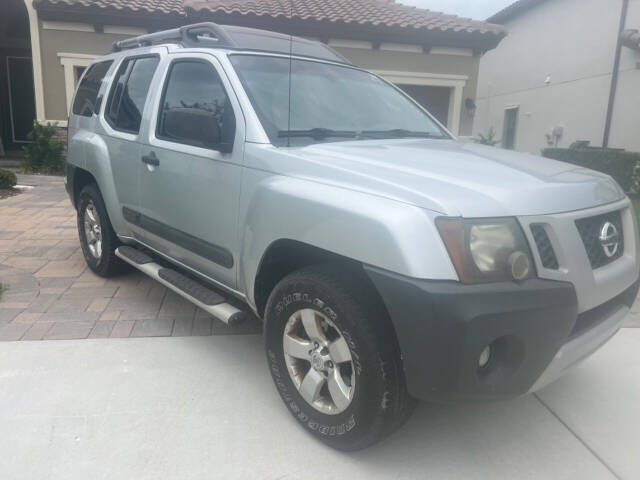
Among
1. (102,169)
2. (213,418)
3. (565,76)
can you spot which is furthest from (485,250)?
(565,76)

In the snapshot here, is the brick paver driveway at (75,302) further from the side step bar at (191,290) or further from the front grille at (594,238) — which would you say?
the front grille at (594,238)

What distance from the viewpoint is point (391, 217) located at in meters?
2.10

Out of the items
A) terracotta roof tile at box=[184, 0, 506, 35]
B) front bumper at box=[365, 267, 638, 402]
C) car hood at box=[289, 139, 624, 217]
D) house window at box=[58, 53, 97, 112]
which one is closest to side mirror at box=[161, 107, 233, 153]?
car hood at box=[289, 139, 624, 217]

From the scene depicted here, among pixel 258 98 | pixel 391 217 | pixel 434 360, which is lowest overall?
pixel 434 360

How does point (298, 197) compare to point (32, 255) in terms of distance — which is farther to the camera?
point (32, 255)

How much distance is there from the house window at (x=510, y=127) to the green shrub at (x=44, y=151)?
47.9 feet

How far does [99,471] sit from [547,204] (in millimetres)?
2252

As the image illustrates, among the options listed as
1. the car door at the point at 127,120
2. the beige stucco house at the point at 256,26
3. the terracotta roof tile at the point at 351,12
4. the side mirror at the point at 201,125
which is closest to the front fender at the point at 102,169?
the car door at the point at 127,120

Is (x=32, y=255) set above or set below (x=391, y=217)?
below

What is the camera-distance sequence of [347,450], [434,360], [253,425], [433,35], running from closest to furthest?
1. [434,360]
2. [347,450]
3. [253,425]
4. [433,35]

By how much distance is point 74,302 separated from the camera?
4.30m

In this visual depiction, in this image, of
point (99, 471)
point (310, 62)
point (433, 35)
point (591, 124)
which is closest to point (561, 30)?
point (591, 124)

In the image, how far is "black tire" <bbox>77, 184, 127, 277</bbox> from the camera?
455cm

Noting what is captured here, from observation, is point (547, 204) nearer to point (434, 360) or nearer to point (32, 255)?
point (434, 360)
